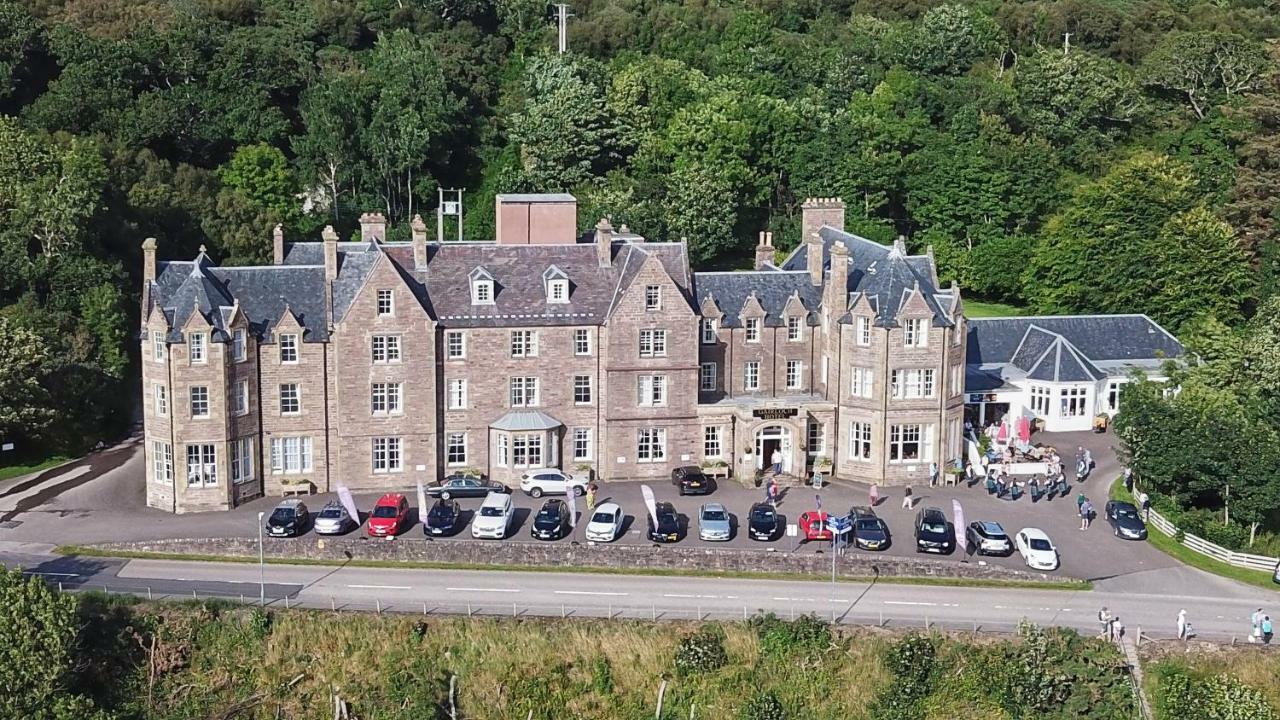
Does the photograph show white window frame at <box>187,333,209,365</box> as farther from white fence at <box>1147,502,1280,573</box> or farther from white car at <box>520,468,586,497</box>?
white fence at <box>1147,502,1280,573</box>

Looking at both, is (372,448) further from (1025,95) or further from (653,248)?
(1025,95)

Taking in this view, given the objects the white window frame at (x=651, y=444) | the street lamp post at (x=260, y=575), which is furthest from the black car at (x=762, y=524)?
the street lamp post at (x=260, y=575)

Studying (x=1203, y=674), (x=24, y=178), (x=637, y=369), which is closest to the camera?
(x=1203, y=674)

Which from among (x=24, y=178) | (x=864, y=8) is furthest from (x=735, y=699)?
(x=864, y=8)

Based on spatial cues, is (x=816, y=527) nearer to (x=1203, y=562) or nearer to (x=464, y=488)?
(x=1203, y=562)

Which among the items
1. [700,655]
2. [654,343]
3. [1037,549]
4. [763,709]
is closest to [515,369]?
[654,343]

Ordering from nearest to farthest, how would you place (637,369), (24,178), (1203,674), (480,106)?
(1203,674) < (637,369) < (24,178) < (480,106)

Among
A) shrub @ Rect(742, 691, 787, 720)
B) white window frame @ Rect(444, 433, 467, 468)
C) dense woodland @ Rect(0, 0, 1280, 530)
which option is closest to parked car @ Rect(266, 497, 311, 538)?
white window frame @ Rect(444, 433, 467, 468)

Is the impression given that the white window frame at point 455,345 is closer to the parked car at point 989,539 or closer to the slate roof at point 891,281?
the slate roof at point 891,281
